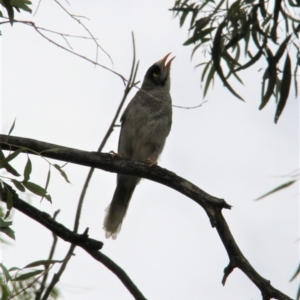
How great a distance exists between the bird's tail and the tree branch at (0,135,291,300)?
2.51m

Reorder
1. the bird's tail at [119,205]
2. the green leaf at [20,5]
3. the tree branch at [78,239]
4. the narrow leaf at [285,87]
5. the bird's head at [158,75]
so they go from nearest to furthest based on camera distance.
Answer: the tree branch at [78,239], the green leaf at [20,5], the narrow leaf at [285,87], the bird's tail at [119,205], the bird's head at [158,75]

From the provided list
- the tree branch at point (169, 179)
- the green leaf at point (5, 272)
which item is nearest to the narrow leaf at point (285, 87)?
the tree branch at point (169, 179)

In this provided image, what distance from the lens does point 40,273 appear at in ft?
8.68

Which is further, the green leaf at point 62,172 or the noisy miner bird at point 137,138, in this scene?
the noisy miner bird at point 137,138

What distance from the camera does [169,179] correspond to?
3.15 m

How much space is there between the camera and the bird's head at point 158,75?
647 centimetres

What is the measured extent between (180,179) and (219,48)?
2.88 ft

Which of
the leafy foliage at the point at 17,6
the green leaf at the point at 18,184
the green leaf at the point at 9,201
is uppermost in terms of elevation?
the leafy foliage at the point at 17,6

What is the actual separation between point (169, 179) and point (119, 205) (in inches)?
110

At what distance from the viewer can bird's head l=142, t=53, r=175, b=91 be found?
647cm

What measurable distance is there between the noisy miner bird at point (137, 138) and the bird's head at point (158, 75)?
21.4 inches

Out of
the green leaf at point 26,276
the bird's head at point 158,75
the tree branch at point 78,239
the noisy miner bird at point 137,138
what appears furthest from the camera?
the bird's head at point 158,75

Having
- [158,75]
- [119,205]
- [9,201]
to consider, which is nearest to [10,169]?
[9,201]

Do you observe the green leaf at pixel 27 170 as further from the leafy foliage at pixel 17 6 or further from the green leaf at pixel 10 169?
the leafy foliage at pixel 17 6
